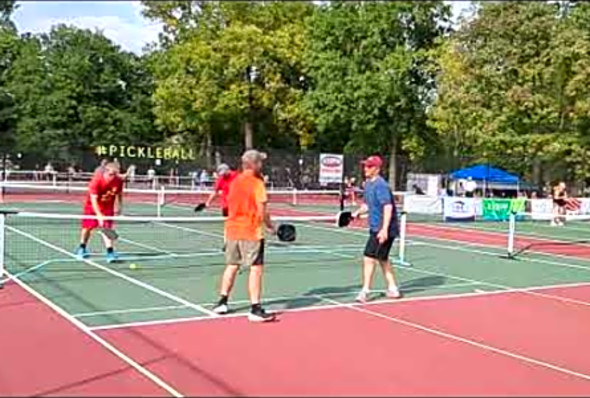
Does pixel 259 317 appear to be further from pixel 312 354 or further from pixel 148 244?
pixel 148 244

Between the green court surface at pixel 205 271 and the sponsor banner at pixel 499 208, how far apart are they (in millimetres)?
11991

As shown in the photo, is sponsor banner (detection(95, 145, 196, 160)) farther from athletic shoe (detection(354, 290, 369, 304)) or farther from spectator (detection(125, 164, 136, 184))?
athletic shoe (detection(354, 290, 369, 304))

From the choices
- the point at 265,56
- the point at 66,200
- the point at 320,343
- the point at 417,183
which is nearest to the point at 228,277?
the point at 320,343

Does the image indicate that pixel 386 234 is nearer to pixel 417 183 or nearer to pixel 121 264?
pixel 121 264

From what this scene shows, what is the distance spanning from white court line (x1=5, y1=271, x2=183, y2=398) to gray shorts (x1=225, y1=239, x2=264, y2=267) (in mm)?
1510

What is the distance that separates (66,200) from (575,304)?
83.5ft

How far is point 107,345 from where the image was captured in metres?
7.57

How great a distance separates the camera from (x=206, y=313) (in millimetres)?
9227

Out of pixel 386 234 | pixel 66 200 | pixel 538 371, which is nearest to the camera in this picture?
pixel 538 371

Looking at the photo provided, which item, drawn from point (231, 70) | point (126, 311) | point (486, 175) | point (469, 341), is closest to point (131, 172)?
point (231, 70)

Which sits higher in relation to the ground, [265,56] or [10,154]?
[265,56]

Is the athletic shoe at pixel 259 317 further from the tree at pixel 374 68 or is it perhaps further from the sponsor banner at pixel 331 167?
the tree at pixel 374 68

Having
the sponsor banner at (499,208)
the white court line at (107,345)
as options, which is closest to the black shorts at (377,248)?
the white court line at (107,345)

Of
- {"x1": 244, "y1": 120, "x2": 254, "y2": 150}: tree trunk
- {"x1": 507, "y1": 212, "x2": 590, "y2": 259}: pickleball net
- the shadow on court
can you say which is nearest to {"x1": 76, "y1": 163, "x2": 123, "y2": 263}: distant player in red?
the shadow on court
